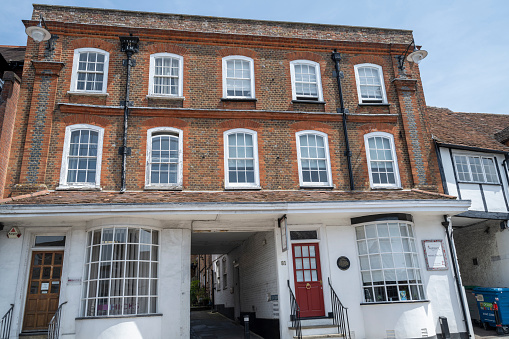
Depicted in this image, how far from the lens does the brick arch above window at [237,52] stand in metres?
14.3

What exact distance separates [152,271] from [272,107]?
21.4ft

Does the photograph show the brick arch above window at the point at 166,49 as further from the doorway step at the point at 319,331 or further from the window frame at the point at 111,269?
the doorway step at the point at 319,331

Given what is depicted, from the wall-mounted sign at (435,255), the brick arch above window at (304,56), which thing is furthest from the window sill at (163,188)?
the wall-mounted sign at (435,255)

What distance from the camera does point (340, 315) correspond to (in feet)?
37.0

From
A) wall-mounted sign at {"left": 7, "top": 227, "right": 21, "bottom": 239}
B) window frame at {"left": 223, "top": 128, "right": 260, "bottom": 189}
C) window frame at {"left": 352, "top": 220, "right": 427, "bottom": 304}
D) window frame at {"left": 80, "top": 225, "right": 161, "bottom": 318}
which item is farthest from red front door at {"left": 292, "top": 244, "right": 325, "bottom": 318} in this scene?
wall-mounted sign at {"left": 7, "top": 227, "right": 21, "bottom": 239}

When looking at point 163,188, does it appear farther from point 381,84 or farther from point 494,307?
point 494,307

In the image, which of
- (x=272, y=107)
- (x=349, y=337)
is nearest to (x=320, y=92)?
(x=272, y=107)

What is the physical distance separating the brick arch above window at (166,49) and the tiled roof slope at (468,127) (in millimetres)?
9376

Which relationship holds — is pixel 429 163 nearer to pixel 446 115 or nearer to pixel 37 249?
pixel 446 115

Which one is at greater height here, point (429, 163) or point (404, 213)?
point (429, 163)

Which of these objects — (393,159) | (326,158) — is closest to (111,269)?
(326,158)

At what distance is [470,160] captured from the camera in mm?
14727

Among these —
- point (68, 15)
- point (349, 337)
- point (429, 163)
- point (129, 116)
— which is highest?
point (68, 15)

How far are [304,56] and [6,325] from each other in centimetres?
1206
